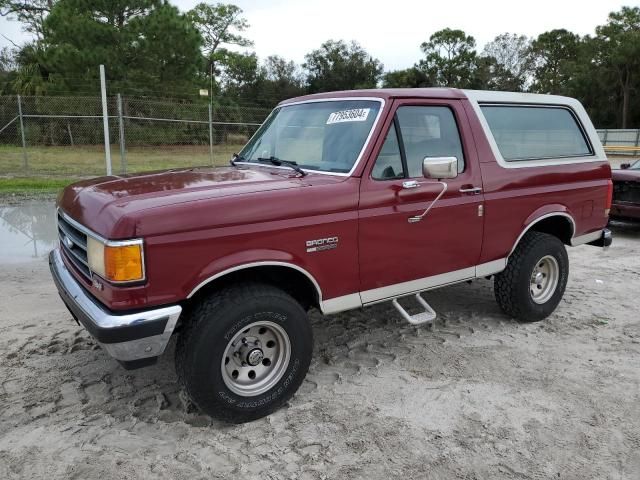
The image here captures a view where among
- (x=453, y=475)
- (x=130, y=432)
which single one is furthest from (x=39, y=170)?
(x=453, y=475)

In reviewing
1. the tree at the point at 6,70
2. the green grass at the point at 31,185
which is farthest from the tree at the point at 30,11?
the green grass at the point at 31,185

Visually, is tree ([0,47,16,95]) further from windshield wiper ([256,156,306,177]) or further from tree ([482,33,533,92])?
tree ([482,33,533,92])

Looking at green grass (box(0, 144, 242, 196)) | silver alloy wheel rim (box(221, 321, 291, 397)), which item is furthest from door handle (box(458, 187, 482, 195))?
green grass (box(0, 144, 242, 196))

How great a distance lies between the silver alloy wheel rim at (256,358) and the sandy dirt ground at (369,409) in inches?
9.3

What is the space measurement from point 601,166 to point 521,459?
3414 mm

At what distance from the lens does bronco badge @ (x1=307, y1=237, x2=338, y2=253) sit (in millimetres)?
3328

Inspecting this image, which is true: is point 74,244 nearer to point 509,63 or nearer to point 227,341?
point 227,341

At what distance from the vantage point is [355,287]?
3617 mm

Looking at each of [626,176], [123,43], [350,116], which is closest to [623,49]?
[123,43]

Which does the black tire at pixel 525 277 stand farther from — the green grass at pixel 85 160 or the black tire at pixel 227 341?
the green grass at pixel 85 160

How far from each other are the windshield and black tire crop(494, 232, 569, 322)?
6.36 feet

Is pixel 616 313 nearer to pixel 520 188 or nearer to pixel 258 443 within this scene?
pixel 520 188

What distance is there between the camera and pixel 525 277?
4699mm

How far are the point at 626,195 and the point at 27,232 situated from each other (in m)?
9.63
